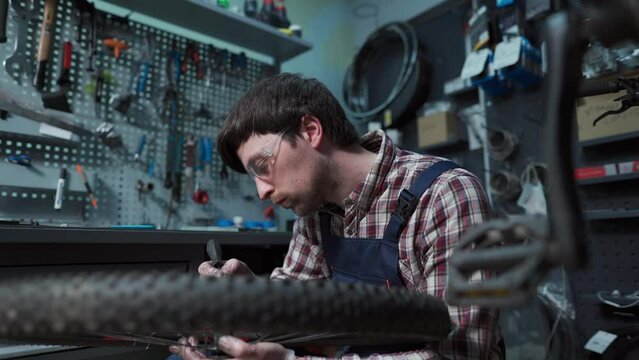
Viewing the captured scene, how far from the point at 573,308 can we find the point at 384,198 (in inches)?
38.1

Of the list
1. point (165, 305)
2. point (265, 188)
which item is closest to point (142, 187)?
point (265, 188)

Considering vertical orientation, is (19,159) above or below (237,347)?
above

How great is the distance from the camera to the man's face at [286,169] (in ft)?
2.85

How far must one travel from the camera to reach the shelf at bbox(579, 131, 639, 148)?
3.88 feet

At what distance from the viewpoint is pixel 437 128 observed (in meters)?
1.82

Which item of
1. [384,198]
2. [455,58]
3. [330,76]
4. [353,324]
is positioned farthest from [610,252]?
[330,76]

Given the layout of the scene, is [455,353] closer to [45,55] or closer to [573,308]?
[573,308]

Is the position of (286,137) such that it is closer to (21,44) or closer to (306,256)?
(306,256)

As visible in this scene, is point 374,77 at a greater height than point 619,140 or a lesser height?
greater

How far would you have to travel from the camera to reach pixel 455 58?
75.2 inches

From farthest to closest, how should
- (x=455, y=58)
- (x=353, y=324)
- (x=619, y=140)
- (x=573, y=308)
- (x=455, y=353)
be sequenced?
(x=455, y=58)
(x=573, y=308)
(x=619, y=140)
(x=455, y=353)
(x=353, y=324)

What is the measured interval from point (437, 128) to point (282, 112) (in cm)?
112

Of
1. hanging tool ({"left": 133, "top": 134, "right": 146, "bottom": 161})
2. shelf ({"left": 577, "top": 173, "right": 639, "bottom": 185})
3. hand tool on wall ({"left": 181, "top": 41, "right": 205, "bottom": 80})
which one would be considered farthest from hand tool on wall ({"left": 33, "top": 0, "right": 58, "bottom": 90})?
shelf ({"left": 577, "top": 173, "right": 639, "bottom": 185})

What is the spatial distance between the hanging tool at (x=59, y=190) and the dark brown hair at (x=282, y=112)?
2.24 feet
